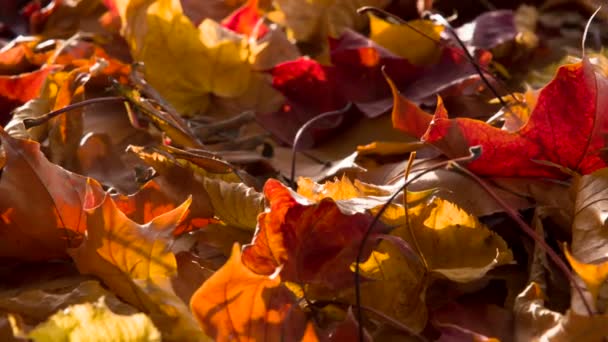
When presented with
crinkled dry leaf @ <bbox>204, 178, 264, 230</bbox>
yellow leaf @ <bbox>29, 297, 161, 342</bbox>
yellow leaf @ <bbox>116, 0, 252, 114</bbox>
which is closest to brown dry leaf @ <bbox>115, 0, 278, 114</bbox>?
yellow leaf @ <bbox>116, 0, 252, 114</bbox>

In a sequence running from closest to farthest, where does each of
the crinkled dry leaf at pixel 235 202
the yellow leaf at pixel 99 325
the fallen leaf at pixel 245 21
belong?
the yellow leaf at pixel 99 325 < the crinkled dry leaf at pixel 235 202 < the fallen leaf at pixel 245 21

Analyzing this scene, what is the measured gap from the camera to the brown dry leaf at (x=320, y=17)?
0.68 meters

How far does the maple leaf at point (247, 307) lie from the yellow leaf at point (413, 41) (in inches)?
12.5

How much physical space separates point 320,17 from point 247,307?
40 centimetres

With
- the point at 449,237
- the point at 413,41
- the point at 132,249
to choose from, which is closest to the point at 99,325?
the point at 132,249

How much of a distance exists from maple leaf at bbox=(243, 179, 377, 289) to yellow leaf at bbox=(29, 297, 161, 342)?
6 centimetres

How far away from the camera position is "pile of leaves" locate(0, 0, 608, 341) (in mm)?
343

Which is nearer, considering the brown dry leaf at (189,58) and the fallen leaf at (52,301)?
the fallen leaf at (52,301)

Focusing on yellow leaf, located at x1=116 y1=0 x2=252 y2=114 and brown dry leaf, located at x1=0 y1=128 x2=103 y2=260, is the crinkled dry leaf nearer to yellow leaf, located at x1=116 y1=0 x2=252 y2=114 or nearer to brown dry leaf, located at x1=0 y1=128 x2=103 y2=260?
brown dry leaf, located at x1=0 y1=128 x2=103 y2=260

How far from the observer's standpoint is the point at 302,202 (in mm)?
356

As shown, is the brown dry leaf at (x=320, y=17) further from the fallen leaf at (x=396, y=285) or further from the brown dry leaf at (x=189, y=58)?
the fallen leaf at (x=396, y=285)

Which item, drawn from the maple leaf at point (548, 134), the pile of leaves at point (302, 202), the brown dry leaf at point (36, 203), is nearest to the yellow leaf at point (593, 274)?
the pile of leaves at point (302, 202)

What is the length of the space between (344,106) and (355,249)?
0.24 metres

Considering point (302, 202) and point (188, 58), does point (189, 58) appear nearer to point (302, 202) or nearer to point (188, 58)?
point (188, 58)
